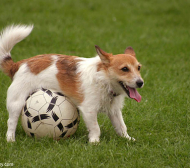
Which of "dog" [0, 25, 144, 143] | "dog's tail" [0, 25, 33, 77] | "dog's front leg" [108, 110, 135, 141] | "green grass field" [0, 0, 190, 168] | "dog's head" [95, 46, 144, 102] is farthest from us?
"dog's tail" [0, 25, 33, 77]

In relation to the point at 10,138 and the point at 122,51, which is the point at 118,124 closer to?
the point at 10,138

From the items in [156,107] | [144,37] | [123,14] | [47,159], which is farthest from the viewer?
[123,14]

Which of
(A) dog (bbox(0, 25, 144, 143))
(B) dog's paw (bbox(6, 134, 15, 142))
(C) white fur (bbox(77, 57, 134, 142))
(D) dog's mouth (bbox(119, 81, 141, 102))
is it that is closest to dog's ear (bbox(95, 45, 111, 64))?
(A) dog (bbox(0, 25, 144, 143))

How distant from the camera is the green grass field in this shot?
14.0 feet

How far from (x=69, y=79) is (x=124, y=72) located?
2.96 feet

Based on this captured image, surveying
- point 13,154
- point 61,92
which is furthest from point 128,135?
point 13,154

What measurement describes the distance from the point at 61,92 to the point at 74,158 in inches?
47.3

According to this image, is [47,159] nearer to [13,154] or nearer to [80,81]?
[13,154]

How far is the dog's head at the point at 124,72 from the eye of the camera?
4.50 m

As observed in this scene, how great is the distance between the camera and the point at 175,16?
1403 centimetres

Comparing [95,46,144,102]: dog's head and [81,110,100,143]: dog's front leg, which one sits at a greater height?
[95,46,144,102]: dog's head

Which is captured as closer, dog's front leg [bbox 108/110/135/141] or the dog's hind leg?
the dog's hind leg

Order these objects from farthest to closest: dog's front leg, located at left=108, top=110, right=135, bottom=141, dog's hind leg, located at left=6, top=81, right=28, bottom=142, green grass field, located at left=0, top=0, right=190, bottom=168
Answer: dog's front leg, located at left=108, top=110, right=135, bottom=141 < dog's hind leg, located at left=6, top=81, right=28, bottom=142 < green grass field, located at left=0, top=0, right=190, bottom=168

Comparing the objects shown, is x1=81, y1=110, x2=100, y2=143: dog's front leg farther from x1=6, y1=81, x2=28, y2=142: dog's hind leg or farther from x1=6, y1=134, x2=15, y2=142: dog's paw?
x1=6, y1=134, x2=15, y2=142: dog's paw
